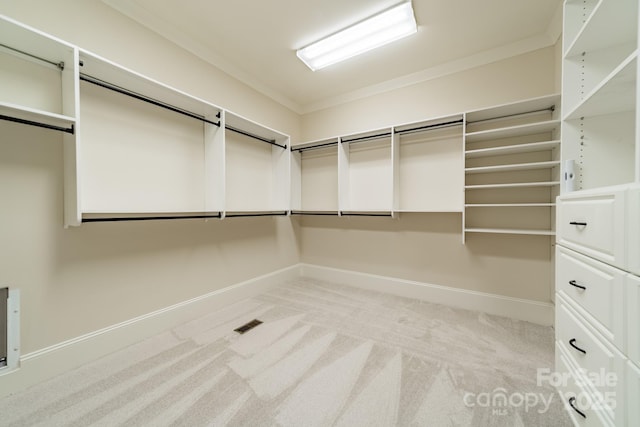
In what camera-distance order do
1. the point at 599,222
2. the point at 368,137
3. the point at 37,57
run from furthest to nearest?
the point at 368,137 < the point at 37,57 < the point at 599,222

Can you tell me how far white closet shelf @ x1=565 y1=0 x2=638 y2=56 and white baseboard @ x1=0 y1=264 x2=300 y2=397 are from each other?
3.26 metres

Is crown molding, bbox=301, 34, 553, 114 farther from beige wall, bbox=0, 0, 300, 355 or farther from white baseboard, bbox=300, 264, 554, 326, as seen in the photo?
white baseboard, bbox=300, 264, 554, 326

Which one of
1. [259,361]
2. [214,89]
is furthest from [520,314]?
[214,89]

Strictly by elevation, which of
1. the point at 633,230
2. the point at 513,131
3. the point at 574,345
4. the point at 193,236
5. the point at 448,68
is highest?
Result: the point at 448,68

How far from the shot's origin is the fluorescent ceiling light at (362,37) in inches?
76.7

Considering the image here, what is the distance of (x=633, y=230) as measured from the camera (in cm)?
75

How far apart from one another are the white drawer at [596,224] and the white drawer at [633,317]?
0.26 feet

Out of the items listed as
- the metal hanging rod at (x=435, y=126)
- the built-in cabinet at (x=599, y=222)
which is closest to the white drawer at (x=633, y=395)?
the built-in cabinet at (x=599, y=222)

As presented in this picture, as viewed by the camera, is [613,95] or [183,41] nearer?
[613,95]

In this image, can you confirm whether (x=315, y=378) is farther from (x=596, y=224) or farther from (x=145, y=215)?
(x=145, y=215)

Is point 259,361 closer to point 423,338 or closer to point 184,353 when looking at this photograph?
point 184,353

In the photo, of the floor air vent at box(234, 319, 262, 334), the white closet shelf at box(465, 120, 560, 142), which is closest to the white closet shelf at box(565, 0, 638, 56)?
the white closet shelf at box(465, 120, 560, 142)

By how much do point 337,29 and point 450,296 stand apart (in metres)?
2.94

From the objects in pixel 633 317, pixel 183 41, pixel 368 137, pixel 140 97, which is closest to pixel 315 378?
pixel 633 317
